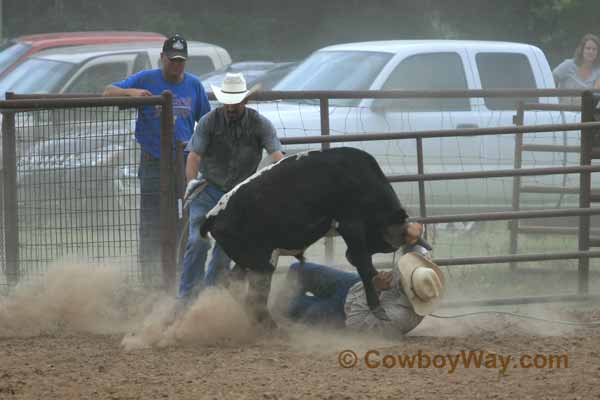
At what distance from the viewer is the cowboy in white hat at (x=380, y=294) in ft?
21.3

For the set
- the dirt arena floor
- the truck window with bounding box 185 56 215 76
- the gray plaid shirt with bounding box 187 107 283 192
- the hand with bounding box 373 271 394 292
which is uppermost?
the truck window with bounding box 185 56 215 76

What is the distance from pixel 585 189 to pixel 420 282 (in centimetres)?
247

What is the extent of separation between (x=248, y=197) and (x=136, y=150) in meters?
1.68

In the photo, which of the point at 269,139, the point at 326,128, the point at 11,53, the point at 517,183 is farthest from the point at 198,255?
the point at 11,53

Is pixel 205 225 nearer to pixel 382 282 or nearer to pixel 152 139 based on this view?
pixel 382 282

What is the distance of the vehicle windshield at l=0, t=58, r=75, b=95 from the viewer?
40.5 feet

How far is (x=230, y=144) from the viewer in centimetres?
711

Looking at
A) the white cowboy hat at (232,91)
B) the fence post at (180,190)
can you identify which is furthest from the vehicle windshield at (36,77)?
the white cowboy hat at (232,91)

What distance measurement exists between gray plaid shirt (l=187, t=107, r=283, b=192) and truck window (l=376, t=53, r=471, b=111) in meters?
3.04

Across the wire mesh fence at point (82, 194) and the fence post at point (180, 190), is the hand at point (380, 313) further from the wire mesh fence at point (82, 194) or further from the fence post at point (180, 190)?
the wire mesh fence at point (82, 194)

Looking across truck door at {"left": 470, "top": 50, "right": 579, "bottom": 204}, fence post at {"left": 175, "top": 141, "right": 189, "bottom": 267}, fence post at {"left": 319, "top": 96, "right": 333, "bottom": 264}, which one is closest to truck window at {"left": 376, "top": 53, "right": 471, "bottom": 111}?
truck door at {"left": 470, "top": 50, "right": 579, "bottom": 204}

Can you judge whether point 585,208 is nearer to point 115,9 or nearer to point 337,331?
point 337,331

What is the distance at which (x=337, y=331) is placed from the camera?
6766 mm

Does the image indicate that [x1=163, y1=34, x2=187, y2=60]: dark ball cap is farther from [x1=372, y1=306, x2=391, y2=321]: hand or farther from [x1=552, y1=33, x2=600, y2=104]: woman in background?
[x1=552, y1=33, x2=600, y2=104]: woman in background
